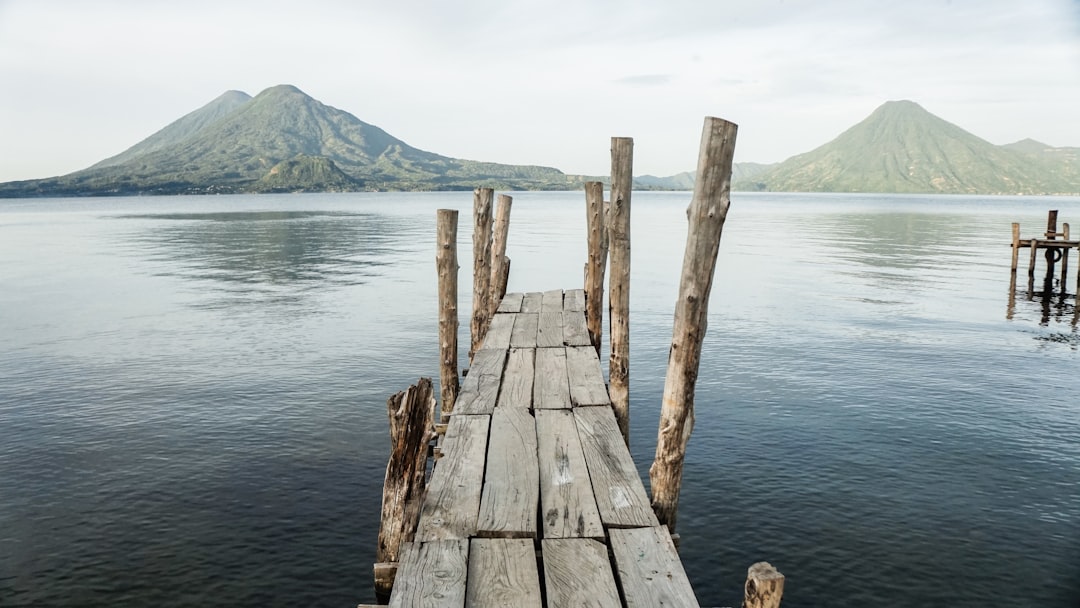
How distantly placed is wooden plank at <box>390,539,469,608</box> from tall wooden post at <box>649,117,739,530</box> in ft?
7.24

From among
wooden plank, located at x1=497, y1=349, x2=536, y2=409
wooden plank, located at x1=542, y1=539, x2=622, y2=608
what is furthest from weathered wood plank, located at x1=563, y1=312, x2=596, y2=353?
→ wooden plank, located at x1=542, y1=539, x2=622, y2=608

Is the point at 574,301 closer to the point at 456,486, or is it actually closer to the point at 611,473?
the point at 611,473

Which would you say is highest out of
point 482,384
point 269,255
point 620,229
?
point 620,229

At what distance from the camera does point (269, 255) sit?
158ft

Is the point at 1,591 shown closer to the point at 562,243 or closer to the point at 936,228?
the point at 562,243

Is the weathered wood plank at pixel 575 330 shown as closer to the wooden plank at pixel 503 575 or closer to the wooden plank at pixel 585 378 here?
the wooden plank at pixel 585 378

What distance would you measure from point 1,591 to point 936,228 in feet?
284

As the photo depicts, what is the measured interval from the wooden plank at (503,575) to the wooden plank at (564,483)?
1.25 feet

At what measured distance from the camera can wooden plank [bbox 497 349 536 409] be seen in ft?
30.5

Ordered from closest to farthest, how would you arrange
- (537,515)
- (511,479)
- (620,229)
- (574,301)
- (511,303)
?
1. (537,515)
2. (511,479)
3. (620,229)
4. (574,301)
5. (511,303)

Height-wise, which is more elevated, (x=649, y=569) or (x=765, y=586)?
(x=765, y=586)

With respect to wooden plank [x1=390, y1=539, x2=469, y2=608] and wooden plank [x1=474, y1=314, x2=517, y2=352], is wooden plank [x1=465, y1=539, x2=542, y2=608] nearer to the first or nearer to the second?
wooden plank [x1=390, y1=539, x2=469, y2=608]

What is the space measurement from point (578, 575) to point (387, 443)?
8.44 meters

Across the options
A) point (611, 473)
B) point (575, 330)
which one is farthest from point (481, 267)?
point (611, 473)
